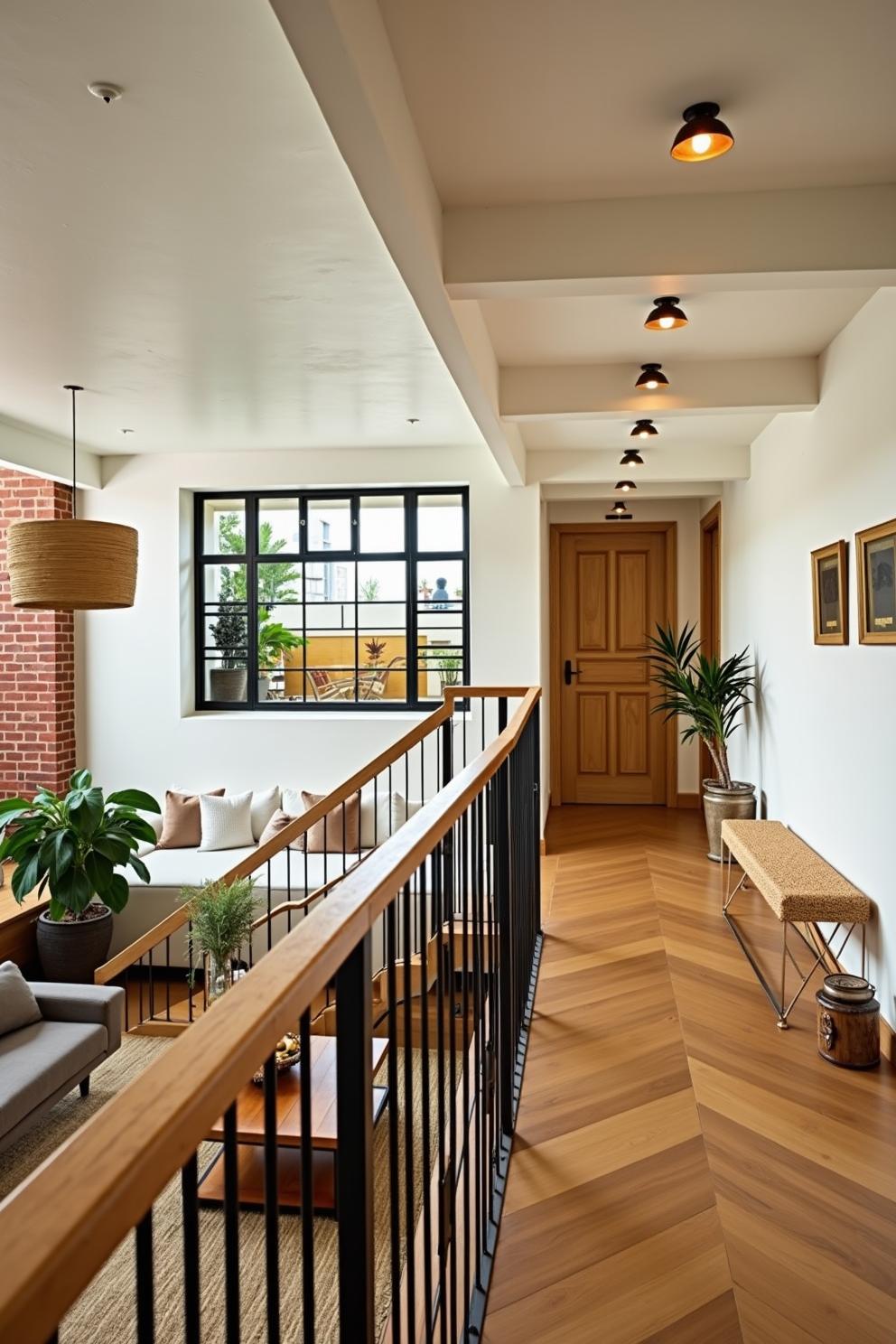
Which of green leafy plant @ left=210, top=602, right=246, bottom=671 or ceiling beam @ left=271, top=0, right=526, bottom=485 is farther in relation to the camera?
green leafy plant @ left=210, top=602, right=246, bottom=671

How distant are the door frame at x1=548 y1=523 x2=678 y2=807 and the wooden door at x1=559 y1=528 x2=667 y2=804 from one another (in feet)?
0.12

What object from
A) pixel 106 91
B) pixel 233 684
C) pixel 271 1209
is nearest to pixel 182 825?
pixel 233 684

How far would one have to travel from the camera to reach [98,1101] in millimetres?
4016

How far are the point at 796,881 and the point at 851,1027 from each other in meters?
0.65

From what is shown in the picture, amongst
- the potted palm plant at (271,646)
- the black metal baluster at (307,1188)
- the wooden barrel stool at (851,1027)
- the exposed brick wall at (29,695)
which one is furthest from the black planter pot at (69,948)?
the black metal baluster at (307,1188)

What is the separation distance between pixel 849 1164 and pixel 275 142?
2877 millimetres

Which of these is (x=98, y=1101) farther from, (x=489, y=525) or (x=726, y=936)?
(x=489, y=525)

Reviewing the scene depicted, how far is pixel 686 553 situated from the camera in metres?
7.58

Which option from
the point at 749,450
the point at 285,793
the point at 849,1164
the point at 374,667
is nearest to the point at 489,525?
the point at 374,667

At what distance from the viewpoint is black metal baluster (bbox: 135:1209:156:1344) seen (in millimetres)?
528

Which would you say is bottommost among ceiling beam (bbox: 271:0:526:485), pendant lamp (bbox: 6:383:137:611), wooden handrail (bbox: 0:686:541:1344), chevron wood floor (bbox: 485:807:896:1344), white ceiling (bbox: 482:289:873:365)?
chevron wood floor (bbox: 485:807:896:1344)

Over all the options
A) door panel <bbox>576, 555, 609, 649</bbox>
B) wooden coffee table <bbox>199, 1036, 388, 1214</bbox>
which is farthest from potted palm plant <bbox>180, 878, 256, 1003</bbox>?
door panel <bbox>576, 555, 609, 649</bbox>

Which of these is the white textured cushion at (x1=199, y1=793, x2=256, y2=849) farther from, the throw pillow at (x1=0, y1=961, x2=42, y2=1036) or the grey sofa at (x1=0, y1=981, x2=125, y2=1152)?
the throw pillow at (x1=0, y1=961, x2=42, y2=1036)

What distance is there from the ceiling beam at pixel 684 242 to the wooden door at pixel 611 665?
4980mm
